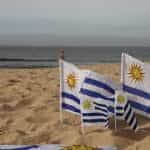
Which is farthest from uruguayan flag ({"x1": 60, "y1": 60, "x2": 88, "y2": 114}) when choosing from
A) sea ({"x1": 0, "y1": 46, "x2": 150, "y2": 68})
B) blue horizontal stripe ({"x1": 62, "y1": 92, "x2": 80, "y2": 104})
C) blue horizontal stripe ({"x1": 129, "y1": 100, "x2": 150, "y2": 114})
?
sea ({"x1": 0, "y1": 46, "x2": 150, "y2": 68})

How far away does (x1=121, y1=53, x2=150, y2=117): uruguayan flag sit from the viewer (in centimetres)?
881

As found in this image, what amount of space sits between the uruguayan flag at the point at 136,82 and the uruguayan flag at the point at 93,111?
0.50 m

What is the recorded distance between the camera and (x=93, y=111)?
8.61 m

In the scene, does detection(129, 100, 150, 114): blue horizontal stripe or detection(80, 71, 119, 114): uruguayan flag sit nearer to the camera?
detection(80, 71, 119, 114): uruguayan flag

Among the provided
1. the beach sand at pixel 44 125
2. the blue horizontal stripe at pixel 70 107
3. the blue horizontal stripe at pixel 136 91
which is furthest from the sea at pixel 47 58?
the blue horizontal stripe at pixel 136 91

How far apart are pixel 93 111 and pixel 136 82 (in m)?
0.79

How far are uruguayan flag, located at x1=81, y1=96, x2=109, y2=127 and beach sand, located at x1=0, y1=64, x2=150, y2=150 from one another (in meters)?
0.18

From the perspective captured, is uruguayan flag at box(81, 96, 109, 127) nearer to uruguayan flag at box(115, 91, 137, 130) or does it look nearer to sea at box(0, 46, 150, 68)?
uruguayan flag at box(115, 91, 137, 130)

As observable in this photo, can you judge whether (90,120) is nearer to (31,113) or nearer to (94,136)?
(94,136)

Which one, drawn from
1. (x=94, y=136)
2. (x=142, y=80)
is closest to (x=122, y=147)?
(x=94, y=136)

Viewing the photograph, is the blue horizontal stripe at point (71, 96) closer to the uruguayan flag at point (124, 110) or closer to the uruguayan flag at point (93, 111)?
the uruguayan flag at point (93, 111)

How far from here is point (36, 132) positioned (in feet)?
29.8

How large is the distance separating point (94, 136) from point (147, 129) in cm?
91

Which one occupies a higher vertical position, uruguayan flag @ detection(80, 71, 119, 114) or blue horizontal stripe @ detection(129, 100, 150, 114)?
uruguayan flag @ detection(80, 71, 119, 114)
